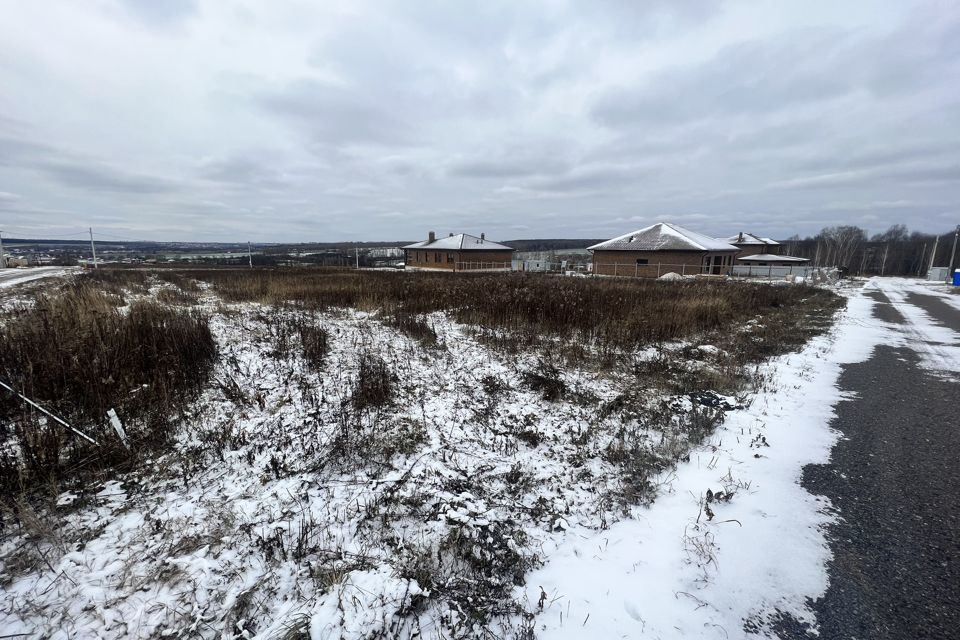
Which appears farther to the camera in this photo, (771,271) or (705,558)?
(771,271)

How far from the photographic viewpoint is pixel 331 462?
363cm

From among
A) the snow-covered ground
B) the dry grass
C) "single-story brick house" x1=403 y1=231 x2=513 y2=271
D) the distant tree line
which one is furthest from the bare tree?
the snow-covered ground

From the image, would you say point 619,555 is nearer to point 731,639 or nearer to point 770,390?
point 731,639

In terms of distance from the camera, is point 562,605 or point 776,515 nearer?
point 562,605

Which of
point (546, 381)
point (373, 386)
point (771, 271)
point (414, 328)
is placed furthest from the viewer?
point (771, 271)

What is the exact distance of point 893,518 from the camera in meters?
2.79

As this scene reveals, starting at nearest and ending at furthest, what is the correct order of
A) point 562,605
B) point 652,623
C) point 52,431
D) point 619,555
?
point 652,623 < point 562,605 < point 619,555 < point 52,431

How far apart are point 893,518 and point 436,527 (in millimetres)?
3464

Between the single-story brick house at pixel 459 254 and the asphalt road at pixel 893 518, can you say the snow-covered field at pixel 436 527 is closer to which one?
the asphalt road at pixel 893 518

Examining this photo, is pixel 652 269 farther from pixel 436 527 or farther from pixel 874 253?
pixel 874 253

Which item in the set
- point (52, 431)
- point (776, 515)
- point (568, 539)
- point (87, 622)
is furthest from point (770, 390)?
point (52, 431)

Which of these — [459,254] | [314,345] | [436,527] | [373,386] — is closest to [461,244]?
[459,254]

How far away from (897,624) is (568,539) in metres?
1.79

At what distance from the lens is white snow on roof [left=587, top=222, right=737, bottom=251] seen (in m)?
31.9
